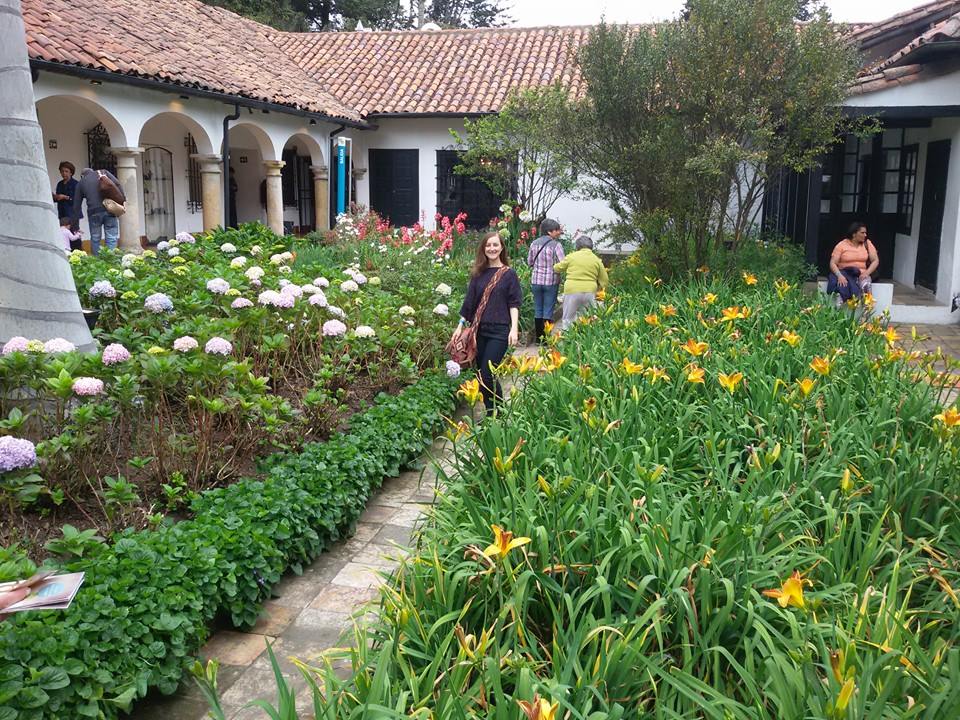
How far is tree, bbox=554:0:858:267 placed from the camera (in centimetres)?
781

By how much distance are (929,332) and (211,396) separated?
880 cm

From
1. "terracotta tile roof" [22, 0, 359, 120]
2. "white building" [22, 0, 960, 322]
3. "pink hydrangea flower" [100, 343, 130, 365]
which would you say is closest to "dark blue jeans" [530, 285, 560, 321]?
"white building" [22, 0, 960, 322]

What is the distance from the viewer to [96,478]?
3855 millimetres

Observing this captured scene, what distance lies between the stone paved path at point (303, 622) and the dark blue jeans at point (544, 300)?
4684 mm

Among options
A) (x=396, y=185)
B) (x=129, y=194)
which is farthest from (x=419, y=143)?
(x=129, y=194)

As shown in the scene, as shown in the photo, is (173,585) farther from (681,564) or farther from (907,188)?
(907,188)

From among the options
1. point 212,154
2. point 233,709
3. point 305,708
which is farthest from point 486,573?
point 212,154

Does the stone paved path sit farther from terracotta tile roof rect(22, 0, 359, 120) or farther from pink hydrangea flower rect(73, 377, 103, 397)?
terracotta tile roof rect(22, 0, 359, 120)

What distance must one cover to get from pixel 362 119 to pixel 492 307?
13.8m

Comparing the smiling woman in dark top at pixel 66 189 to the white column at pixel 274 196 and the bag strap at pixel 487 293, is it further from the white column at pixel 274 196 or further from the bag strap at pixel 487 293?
the bag strap at pixel 487 293

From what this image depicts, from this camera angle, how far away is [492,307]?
599 cm

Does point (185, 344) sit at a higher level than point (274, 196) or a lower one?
lower

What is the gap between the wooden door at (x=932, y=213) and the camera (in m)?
11.1

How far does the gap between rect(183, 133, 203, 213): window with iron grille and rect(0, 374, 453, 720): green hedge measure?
14.0 meters
